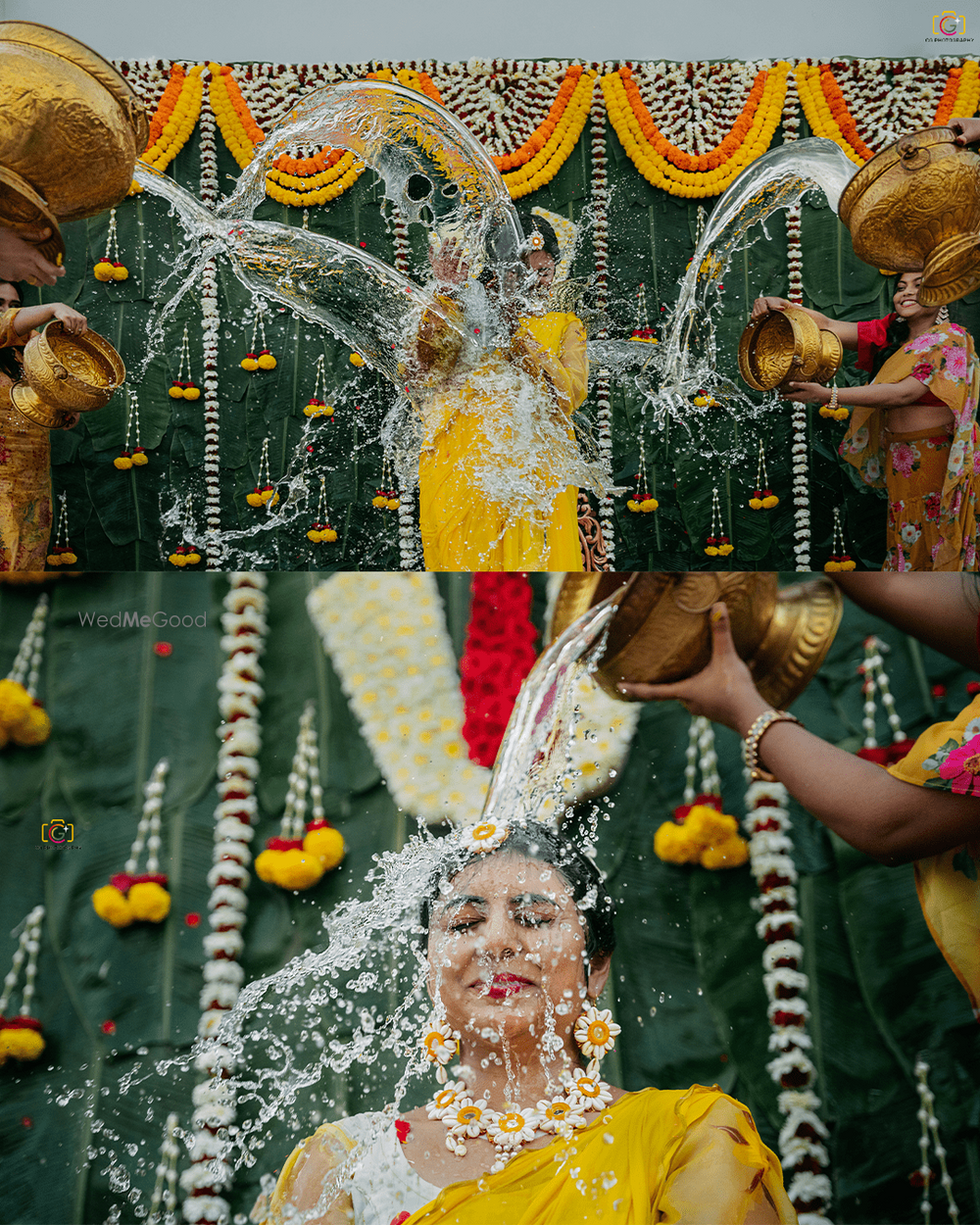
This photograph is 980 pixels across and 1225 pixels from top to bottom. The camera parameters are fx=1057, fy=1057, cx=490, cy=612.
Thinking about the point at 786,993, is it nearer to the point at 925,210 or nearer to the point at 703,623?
the point at 703,623

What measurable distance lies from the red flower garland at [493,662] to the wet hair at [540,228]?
1963mm

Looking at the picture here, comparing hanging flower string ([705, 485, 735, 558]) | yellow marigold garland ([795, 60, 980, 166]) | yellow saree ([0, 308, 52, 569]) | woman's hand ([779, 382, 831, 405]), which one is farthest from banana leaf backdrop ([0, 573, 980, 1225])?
yellow marigold garland ([795, 60, 980, 166])

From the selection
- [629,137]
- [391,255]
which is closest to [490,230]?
[391,255]

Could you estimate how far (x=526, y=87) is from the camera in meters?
3.44

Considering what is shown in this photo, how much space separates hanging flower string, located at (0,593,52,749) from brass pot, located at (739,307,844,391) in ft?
6.05

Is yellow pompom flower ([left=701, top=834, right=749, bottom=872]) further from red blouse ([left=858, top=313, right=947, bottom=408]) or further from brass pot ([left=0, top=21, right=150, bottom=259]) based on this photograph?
red blouse ([left=858, top=313, right=947, bottom=408])

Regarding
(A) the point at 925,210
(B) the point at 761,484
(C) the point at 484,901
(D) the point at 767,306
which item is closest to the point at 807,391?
(D) the point at 767,306

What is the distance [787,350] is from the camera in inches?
106

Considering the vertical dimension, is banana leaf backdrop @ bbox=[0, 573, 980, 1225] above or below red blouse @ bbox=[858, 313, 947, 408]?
below

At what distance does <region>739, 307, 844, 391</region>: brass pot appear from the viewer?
258 cm

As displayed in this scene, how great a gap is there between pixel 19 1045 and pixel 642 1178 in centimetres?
100

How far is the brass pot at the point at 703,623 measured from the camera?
5.86 ft

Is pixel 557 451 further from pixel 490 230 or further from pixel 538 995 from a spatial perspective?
pixel 538 995

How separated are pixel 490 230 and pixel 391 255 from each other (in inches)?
18.0
